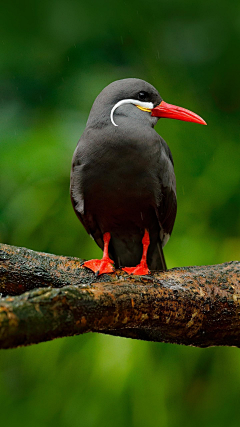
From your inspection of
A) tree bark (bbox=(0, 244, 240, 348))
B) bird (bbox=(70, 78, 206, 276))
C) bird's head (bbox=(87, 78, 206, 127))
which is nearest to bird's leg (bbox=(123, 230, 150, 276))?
bird (bbox=(70, 78, 206, 276))

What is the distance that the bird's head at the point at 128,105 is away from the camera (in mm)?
2600

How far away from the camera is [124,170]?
2.49m

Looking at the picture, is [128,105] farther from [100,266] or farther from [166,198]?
[100,266]

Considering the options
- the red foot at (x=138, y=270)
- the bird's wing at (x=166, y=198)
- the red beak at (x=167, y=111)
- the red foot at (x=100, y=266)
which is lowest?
the red foot at (x=138, y=270)

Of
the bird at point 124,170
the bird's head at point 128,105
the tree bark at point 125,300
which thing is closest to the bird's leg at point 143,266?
the bird at point 124,170

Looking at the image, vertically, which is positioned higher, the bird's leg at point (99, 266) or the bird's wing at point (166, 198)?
the bird's wing at point (166, 198)

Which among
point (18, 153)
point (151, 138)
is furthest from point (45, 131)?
point (151, 138)

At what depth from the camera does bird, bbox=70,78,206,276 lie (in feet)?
8.18

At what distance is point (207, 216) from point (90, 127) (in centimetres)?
194

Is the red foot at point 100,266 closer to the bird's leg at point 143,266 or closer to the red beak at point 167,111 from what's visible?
the bird's leg at point 143,266

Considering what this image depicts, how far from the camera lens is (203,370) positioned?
3.91 m

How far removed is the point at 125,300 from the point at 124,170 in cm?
92

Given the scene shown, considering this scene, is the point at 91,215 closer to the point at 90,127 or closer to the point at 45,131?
the point at 90,127

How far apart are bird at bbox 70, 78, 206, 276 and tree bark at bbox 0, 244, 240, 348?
0.27 metres
